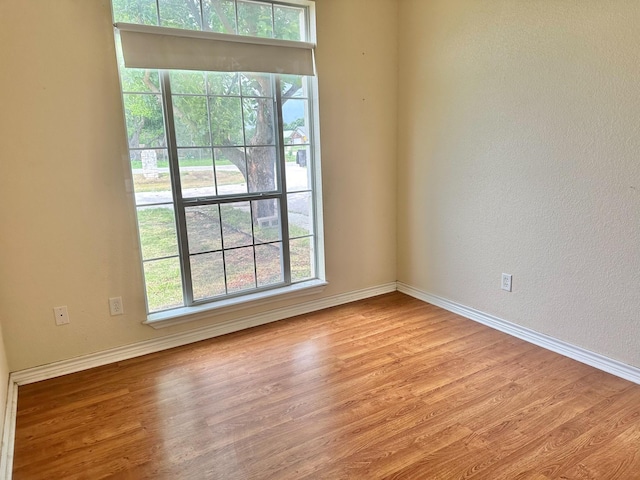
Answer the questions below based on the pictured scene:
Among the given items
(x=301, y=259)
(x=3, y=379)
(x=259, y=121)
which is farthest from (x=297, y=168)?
(x=3, y=379)

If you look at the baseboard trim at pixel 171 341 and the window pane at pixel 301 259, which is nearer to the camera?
the baseboard trim at pixel 171 341

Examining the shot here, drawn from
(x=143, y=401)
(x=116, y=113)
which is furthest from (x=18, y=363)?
(x=116, y=113)

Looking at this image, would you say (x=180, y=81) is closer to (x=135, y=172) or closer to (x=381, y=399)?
(x=135, y=172)

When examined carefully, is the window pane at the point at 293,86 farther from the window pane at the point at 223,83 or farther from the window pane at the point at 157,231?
the window pane at the point at 157,231

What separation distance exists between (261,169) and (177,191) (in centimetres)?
61

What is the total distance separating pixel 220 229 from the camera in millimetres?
2922

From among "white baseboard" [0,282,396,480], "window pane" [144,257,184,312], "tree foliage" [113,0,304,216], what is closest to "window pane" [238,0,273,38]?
"tree foliage" [113,0,304,216]

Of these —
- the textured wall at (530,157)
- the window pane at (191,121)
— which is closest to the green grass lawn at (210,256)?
the window pane at (191,121)

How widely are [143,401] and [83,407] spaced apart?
30cm

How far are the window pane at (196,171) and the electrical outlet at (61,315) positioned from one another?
0.97 metres

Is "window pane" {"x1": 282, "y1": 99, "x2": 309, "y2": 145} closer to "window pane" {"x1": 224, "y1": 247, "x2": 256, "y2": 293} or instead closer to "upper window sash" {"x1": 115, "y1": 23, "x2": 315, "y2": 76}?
"upper window sash" {"x1": 115, "y1": 23, "x2": 315, "y2": 76}

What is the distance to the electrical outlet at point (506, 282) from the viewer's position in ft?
9.23

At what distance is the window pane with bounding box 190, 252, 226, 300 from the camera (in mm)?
2883

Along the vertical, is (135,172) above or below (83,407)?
above
